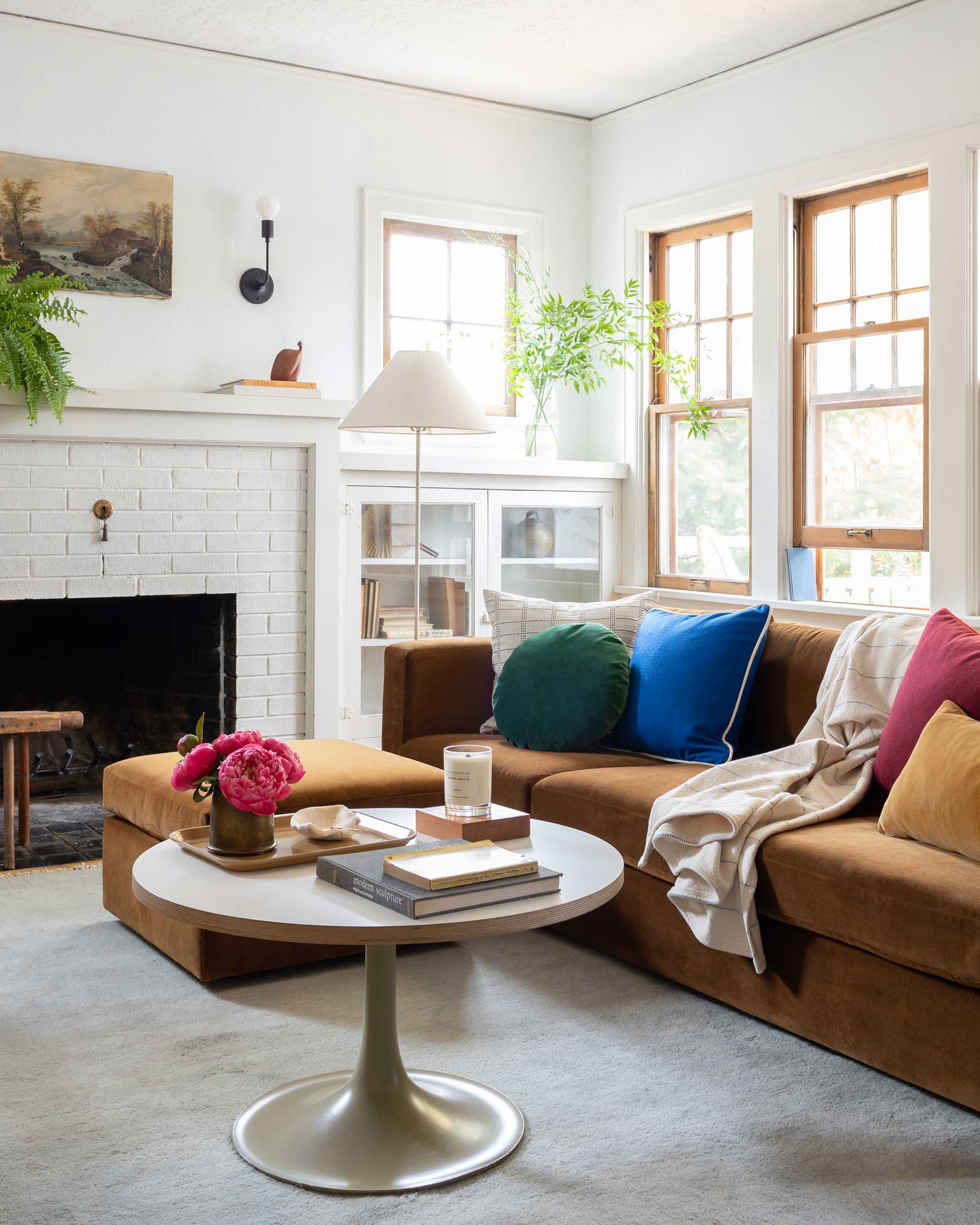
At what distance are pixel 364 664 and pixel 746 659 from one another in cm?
206

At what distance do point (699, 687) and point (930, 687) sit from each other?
2.29ft

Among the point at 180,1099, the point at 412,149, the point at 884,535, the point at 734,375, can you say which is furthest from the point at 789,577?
the point at 180,1099

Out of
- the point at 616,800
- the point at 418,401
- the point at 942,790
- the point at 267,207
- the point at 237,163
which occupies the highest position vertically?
the point at 237,163

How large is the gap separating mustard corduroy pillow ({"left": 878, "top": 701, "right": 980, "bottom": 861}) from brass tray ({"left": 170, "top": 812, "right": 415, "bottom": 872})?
0.93m

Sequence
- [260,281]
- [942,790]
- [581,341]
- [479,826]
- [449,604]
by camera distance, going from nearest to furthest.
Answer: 1. [479,826]
2. [942,790]
3. [260,281]
4. [449,604]
5. [581,341]

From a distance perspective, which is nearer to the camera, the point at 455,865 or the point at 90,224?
the point at 455,865

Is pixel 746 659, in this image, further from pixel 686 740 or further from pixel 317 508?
pixel 317 508

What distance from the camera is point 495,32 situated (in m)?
4.50

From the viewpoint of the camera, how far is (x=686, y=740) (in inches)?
124

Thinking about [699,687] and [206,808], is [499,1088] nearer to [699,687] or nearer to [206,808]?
[206,808]

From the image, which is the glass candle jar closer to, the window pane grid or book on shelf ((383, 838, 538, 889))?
book on shelf ((383, 838, 538, 889))

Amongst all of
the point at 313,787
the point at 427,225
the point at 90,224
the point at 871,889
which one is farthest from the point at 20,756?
the point at 427,225

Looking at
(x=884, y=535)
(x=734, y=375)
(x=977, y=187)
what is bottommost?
(x=884, y=535)

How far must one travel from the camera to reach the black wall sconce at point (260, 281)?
4.75 metres
